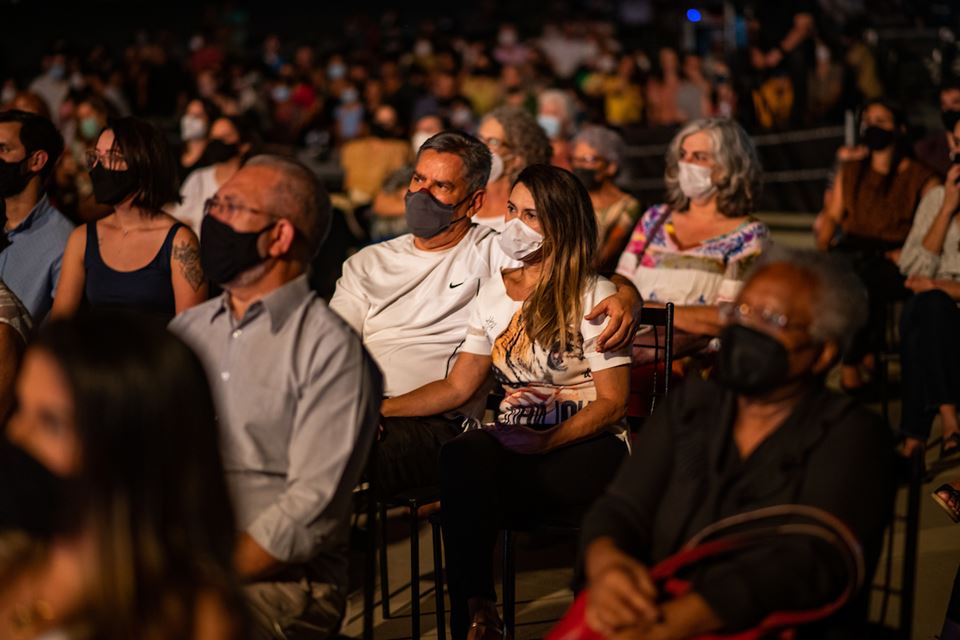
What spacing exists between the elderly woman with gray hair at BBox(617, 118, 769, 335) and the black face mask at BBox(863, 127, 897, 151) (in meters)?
1.72

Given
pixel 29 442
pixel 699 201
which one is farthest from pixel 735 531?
pixel 699 201

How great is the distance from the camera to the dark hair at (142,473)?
6.31 ft

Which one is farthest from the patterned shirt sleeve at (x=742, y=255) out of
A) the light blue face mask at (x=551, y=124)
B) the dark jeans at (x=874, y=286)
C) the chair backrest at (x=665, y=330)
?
the light blue face mask at (x=551, y=124)

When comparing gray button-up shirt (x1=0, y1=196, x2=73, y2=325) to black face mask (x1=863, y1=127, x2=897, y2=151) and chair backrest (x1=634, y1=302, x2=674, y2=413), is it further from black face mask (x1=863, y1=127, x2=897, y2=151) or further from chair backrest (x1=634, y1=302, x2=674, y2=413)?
black face mask (x1=863, y1=127, x2=897, y2=151)

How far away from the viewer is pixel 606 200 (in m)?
6.34

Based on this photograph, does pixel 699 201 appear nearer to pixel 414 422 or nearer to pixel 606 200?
pixel 606 200

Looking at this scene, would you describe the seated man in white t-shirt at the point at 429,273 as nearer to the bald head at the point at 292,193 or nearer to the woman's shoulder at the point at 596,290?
the woman's shoulder at the point at 596,290

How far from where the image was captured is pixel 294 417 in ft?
9.75

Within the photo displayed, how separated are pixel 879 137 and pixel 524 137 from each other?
1929 mm

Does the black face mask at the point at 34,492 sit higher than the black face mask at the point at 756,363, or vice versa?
the black face mask at the point at 756,363

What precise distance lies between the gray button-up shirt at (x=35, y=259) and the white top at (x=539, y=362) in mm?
1858

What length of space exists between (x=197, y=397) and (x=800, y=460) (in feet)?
4.24

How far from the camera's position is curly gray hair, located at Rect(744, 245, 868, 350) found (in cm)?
274

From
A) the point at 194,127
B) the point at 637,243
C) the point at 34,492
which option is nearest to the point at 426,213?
the point at 637,243
